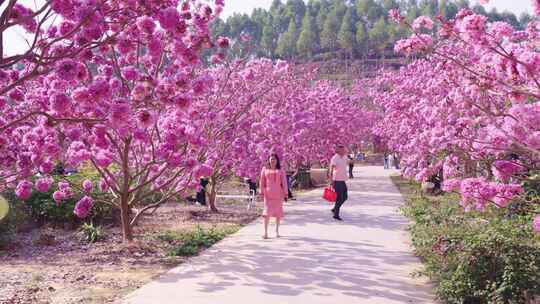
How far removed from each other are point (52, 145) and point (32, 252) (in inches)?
112

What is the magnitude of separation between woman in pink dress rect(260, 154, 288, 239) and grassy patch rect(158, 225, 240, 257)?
0.93 meters

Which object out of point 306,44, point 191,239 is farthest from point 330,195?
point 306,44

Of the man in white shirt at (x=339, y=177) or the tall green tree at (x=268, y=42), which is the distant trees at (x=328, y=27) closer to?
the tall green tree at (x=268, y=42)

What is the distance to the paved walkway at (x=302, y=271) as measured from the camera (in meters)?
5.34

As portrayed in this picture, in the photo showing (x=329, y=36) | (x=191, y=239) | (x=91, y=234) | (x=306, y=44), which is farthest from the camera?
(x=329, y=36)

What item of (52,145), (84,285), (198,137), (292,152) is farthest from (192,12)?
(292,152)

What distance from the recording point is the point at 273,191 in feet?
30.0

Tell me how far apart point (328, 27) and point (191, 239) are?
126303mm

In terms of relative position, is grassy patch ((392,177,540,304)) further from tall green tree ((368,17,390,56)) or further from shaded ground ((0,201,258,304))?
tall green tree ((368,17,390,56))

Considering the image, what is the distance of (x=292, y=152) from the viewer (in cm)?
1834

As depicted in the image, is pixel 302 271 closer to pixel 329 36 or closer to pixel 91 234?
pixel 91 234

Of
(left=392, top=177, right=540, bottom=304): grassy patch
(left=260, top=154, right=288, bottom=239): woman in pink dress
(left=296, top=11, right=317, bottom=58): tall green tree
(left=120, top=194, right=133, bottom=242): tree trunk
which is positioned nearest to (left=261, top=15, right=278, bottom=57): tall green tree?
(left=296, top=11, right=317, bottom=58): tall green tree

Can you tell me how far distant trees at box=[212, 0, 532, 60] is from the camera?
122 m

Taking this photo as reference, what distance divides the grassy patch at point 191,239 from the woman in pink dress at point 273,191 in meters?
0.93
